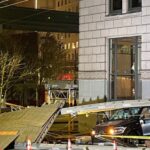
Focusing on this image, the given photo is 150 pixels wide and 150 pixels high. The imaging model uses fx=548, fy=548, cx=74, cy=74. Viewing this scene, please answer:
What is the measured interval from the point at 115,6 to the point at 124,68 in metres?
3.53

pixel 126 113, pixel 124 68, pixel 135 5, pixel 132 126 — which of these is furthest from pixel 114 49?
pixel 132 126

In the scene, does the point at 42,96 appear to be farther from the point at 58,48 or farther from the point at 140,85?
the point at 140,85

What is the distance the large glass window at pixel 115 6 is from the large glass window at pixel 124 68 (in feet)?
5.15

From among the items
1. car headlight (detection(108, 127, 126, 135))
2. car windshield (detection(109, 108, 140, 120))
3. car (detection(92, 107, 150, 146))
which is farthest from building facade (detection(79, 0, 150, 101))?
car headlight (detection(108, 127, 126, 135))

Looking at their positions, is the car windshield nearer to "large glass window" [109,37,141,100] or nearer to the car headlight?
the car headlight

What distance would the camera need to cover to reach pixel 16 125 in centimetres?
1477

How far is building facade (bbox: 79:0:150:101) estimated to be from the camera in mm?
28469

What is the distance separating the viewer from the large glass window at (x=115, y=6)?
30.2m

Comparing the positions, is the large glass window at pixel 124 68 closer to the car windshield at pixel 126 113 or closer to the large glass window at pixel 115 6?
the large glass window at pixel 115 6

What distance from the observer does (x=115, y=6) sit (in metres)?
30.5

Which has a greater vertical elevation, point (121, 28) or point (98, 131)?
point (121, 28)

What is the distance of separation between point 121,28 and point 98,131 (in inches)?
463

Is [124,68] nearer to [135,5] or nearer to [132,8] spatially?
[132,8]

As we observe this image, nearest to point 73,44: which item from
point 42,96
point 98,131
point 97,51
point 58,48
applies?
point 58,48
